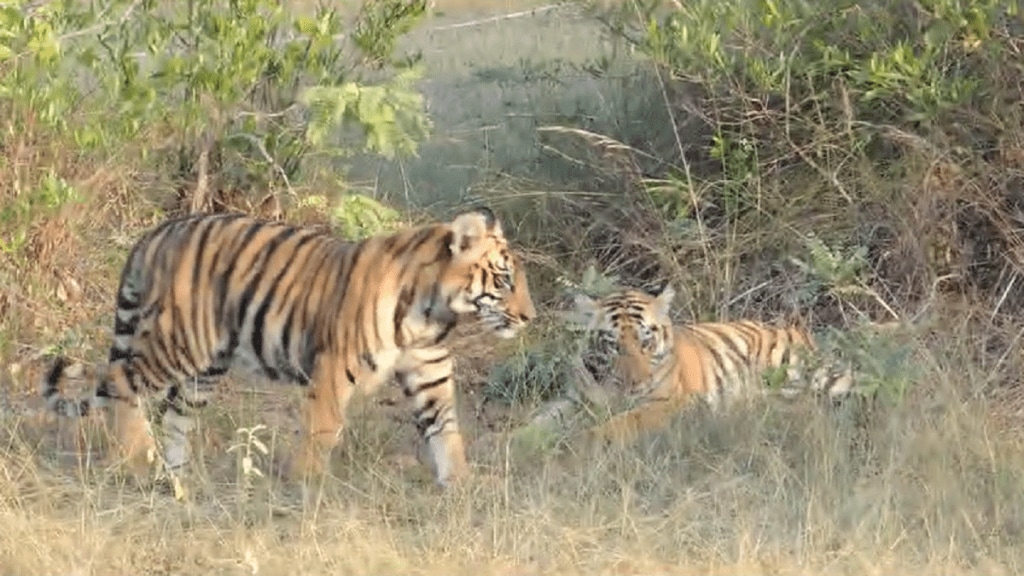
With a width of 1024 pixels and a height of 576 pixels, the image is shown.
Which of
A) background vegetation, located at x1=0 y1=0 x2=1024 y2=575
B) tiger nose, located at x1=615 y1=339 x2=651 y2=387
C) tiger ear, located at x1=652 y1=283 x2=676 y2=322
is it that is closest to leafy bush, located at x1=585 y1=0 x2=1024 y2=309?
background vegetation, located at x1=0 y1=0 x2=1024 y2=575

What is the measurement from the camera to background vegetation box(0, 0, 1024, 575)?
18.1 ft

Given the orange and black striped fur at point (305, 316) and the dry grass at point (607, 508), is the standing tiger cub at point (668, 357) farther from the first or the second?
the orange and black striped fur at point (305, 316)

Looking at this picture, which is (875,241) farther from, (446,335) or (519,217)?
(446,335)

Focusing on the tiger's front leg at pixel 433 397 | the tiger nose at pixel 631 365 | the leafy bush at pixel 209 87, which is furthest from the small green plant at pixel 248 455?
the leafy bush at pixel 209 87

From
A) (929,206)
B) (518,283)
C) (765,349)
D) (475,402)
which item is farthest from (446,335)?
(929,206)

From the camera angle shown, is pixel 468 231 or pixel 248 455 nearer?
pixel 248 455

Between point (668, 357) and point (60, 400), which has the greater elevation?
point (60, 400)

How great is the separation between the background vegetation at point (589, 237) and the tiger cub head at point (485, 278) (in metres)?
0.56

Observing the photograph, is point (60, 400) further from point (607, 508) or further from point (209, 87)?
point (607, 508)

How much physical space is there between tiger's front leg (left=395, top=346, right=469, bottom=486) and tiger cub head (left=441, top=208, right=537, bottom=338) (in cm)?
21

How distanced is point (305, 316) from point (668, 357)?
1.61m

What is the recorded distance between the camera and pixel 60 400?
23.4 feet

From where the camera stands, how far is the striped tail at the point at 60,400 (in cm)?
706

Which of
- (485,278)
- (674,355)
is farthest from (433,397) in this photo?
(674,355)
